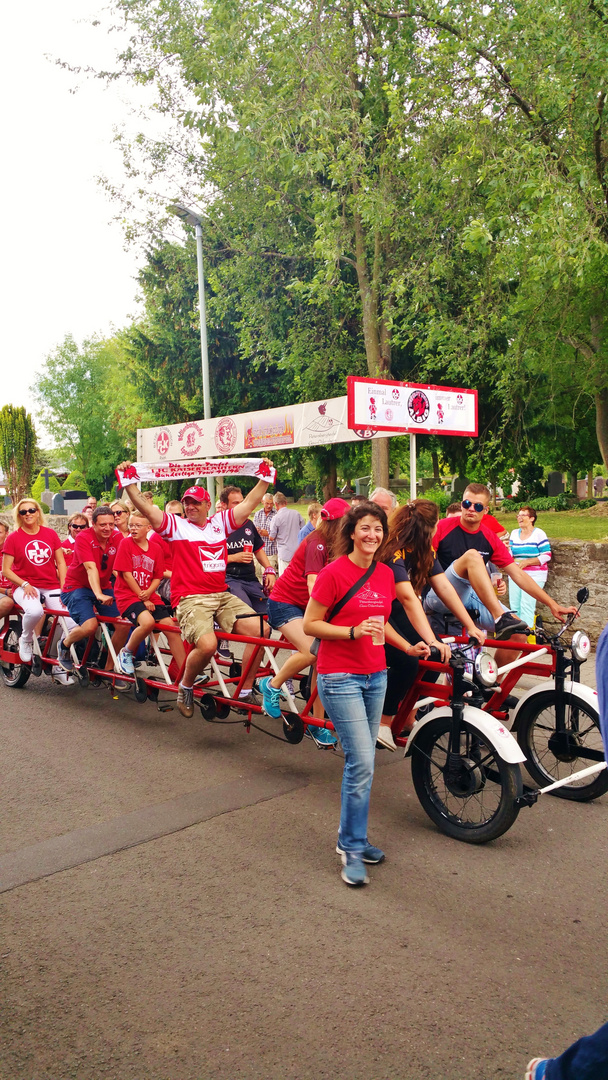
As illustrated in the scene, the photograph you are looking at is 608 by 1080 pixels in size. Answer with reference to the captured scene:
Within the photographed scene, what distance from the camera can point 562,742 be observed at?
5.28m

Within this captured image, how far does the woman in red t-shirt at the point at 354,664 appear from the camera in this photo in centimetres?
433

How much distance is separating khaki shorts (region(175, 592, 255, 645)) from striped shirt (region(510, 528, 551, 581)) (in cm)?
431

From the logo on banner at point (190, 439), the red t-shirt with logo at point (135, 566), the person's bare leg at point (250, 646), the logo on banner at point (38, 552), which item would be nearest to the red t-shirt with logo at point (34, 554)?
the logo on banner at point (38, 552)

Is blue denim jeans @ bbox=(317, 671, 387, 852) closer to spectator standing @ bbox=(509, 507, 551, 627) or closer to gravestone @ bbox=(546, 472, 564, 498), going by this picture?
spectator standing @ bbox=(509, 507, 551, 627)

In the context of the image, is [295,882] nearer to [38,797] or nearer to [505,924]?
[505,924]

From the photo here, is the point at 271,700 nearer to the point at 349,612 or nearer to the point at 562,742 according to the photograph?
the point at 349,612

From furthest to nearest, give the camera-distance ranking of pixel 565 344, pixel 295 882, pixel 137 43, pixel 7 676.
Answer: pixel 565 344 < pixel 137 43 < pixel 7 676 < pixel 295 882

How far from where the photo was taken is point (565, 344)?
23.5 metres

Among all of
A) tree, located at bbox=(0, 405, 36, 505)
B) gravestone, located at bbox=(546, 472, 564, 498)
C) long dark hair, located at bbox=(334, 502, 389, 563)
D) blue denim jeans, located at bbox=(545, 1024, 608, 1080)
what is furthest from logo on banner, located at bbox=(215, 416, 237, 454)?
tree, located at bbox=(0, 405, 36, 505)

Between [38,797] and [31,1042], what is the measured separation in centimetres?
272

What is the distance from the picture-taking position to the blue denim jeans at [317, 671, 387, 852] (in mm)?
4324

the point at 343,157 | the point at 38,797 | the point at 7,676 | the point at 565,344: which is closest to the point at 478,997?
the point at 38,797

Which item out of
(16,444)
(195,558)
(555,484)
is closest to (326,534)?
(195,558)

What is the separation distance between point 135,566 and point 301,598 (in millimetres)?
2525
